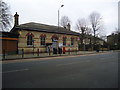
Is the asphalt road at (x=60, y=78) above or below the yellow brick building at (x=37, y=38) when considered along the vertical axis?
below

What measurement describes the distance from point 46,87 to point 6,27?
22654 millimetres

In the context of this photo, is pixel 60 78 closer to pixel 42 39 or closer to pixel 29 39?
pixel 29 39

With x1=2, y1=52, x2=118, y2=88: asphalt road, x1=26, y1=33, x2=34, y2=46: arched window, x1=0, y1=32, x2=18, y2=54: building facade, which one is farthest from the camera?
x1=26, y1=33, x2=34, y2=46: arched window

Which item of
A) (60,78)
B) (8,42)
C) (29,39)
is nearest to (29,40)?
(29,39)

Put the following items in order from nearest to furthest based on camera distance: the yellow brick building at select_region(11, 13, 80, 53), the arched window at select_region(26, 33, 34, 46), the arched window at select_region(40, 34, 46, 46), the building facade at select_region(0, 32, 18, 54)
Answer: the building facade at select_region(0, 32, 18, 54) < the yellow brick building at select_region(11, 13, 80, 53) < the arched window at select_region(26, 33, 34, 46) < the arched window at select_region(40, 34, 46, 46)

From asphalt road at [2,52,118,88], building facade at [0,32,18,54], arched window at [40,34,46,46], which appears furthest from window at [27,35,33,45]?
asphalt road at [2,52,118,88]

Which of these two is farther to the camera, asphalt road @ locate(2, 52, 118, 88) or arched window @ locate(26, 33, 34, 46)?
arched window @ locate(26, 33, 34, 46)

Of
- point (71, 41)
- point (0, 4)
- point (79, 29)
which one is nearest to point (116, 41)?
point (79, 29)

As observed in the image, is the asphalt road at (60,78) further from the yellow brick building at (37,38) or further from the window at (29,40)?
the window at (29,40)

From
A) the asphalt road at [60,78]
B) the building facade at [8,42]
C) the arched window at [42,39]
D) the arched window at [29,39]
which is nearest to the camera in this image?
the asphalt road at [60,78]

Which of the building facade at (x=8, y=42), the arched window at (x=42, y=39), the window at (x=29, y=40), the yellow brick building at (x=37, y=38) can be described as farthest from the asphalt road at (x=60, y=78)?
the arched window at (x=42, y=39)

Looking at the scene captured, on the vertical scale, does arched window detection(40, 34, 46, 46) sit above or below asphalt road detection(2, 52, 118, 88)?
above

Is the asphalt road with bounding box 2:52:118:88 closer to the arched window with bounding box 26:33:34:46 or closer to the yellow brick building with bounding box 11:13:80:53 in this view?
the yellow brick building with bounding box 11:13:80:53

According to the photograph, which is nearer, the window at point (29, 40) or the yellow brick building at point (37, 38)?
the yellow brick building at point (37, 38)
